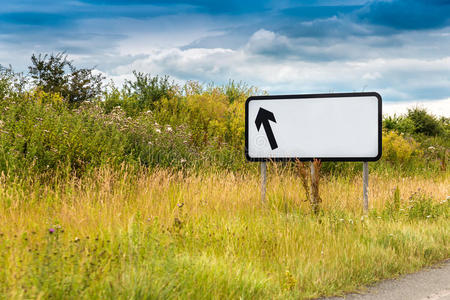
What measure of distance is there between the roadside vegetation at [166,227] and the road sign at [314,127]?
2.71 ft

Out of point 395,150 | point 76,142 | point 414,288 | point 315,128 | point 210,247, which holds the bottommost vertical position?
point 414,288

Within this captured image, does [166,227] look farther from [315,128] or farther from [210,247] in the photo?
[315,128]

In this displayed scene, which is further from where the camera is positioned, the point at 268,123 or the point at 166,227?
the point at 268,123

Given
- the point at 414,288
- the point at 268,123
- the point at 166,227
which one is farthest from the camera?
the point at 268,123

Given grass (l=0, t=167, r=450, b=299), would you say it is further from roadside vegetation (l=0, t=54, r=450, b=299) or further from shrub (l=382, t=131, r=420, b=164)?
shrub (l=382, t=131, r=420, b=164)

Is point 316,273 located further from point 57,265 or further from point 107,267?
point 57,265

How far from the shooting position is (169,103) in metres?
21.0

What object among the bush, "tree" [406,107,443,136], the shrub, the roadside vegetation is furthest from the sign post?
"tree" [406,107,443,136]

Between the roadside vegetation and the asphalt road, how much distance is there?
0.57 feet

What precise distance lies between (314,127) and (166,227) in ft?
13.0

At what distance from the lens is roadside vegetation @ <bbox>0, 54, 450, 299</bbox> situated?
4.50 meters

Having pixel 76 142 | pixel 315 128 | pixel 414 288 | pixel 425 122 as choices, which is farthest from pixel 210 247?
pixel 425 122

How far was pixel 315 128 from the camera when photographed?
925 cm

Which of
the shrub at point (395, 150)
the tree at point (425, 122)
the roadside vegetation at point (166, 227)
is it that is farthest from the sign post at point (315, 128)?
the tree at point (425, 122)
